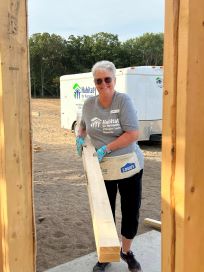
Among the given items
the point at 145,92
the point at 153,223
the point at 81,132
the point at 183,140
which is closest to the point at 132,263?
the point at 81,132

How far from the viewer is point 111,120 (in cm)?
313

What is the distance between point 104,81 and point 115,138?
485 mm

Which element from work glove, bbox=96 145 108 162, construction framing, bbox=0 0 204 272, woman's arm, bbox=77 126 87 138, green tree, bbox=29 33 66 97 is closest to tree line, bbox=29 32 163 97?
green tree, bbox=29 33 66 97

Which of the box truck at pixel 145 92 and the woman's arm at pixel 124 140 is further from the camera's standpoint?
the box truck at pixel 145 92

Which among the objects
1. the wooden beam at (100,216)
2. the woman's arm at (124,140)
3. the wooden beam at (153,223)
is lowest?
the wooden beam at (153,223)

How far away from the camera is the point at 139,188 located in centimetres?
331

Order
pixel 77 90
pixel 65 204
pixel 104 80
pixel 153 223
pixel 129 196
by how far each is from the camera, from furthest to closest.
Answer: pixel 77 90 → pixel 65 204 → pixel 153 223 → pixel 129 196 → pixel 104 80

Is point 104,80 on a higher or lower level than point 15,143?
higher

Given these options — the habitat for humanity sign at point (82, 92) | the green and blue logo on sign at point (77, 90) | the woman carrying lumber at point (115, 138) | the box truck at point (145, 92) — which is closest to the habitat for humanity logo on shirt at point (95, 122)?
the woman carrying lumber at point (115, 138)

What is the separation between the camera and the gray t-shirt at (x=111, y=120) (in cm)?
308

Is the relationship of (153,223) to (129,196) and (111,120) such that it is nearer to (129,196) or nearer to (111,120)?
(129,196)

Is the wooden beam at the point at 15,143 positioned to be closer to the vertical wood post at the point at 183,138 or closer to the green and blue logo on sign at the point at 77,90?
the vertical wood post at the point at 183,138

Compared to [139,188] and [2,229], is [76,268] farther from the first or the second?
[2,229]

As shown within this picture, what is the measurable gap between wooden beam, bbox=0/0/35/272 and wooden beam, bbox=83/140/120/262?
0.42m
